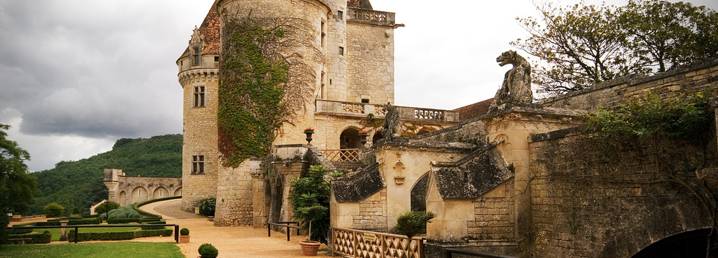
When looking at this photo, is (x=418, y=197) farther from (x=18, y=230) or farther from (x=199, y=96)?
(x=199, y=96)

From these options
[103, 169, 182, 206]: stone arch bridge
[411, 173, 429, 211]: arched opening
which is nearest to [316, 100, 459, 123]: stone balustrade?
[411, 173, 429, 211]: arched opening

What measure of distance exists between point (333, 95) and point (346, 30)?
15.4 feet

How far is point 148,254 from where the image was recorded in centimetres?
1670

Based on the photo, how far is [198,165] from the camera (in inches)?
1510

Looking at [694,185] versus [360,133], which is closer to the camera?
[694,185]

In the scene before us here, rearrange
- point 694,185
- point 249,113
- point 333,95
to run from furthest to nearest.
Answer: point 333,95
point 249,113
point 694,185

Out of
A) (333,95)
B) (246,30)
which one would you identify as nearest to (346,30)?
(333,95)

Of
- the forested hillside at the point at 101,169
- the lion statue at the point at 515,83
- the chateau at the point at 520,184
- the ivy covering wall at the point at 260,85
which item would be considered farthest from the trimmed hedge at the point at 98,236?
the forested hillside at the point at 101,169

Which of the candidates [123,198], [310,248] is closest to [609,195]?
[310,248]

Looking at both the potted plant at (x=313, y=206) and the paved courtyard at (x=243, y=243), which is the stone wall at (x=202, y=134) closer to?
the paved courtyard at (x=243, y=243)

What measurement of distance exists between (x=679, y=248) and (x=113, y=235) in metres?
18.6

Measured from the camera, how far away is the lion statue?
12.3 meters

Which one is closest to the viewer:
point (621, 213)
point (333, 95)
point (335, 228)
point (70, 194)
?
point (621, 213)

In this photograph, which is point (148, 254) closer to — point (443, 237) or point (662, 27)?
point (443, 237)
